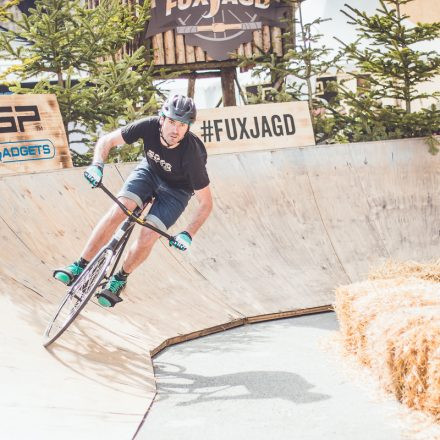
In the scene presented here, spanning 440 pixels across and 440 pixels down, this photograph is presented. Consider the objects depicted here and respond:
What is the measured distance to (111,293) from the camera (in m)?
6.08

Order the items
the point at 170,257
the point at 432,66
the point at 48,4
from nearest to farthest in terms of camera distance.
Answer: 1. the point at 170,257
2. the point at 48,4
3. the point at 432,66

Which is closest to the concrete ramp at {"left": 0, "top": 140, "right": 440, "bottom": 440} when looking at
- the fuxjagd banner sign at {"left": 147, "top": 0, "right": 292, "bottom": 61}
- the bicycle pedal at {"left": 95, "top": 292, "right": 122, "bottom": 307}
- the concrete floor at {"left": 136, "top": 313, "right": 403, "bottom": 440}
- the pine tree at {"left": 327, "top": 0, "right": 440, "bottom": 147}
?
the concrete floor at {"left": 136, "top": 313, "right": 403, "bottom": 440}

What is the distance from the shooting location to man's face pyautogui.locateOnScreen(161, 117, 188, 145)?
20.0 ft

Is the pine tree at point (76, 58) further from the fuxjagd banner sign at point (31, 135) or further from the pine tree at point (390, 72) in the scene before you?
the pine tree at point (390, 72)

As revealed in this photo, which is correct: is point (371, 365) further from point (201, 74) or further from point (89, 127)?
point (201, 74)

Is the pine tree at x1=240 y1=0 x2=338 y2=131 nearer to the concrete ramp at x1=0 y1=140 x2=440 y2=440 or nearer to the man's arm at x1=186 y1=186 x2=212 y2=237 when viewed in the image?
the concrete ramp at x1=0 y1=140 x2=440 y2=440

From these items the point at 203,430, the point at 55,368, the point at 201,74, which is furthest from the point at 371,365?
the point at 201,74

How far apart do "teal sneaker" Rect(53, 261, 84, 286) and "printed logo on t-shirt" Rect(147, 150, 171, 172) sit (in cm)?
110

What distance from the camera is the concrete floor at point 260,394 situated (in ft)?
15.3

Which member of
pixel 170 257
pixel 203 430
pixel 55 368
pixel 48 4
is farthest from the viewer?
pixel 48 4

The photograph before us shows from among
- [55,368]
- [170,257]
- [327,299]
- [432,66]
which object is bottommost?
[327,299]

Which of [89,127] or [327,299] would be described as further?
[89,127]

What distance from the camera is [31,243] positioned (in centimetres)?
777

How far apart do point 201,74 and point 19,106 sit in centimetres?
761
